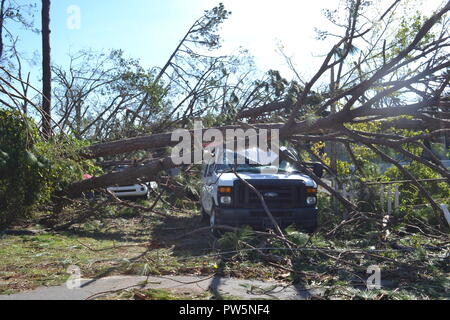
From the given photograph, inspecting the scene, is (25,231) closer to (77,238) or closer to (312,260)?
(77,238)

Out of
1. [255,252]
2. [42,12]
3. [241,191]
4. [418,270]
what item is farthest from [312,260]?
[42,12]

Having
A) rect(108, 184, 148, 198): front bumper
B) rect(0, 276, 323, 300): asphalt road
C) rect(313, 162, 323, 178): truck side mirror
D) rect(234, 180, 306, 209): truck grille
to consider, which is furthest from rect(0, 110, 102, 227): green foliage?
rect(108, 184, 148, 198): front bumper

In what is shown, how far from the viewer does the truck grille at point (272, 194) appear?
8398 millimetres

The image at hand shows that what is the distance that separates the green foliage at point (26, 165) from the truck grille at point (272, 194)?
3.22m

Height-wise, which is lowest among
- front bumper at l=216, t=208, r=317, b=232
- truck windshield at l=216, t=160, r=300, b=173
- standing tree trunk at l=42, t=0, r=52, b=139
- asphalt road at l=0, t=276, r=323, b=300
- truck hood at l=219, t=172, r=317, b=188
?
asphalt road at l=0, t=276, r=323, b=300

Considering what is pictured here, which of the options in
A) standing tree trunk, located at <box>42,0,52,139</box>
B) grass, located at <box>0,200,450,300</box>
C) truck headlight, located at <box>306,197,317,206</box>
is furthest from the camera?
standing tree trunk, located at <box>42,0,52,139</box>

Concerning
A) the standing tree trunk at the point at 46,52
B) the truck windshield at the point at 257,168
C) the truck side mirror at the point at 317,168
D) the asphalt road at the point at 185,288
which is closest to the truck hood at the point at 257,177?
the truck windshield at the point at 257,168

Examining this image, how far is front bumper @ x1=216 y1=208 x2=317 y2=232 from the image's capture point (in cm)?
823

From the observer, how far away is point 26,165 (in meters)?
8.66

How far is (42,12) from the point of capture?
15.0 m

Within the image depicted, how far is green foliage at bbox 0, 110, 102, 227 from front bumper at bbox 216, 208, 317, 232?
309cm

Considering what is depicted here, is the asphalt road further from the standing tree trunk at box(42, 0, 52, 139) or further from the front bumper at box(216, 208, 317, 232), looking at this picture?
the standing tree trunk at box(42, 0, 52, 139)

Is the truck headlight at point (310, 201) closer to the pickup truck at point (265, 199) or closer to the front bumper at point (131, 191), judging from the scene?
the pickup truck at point (265, 199)
